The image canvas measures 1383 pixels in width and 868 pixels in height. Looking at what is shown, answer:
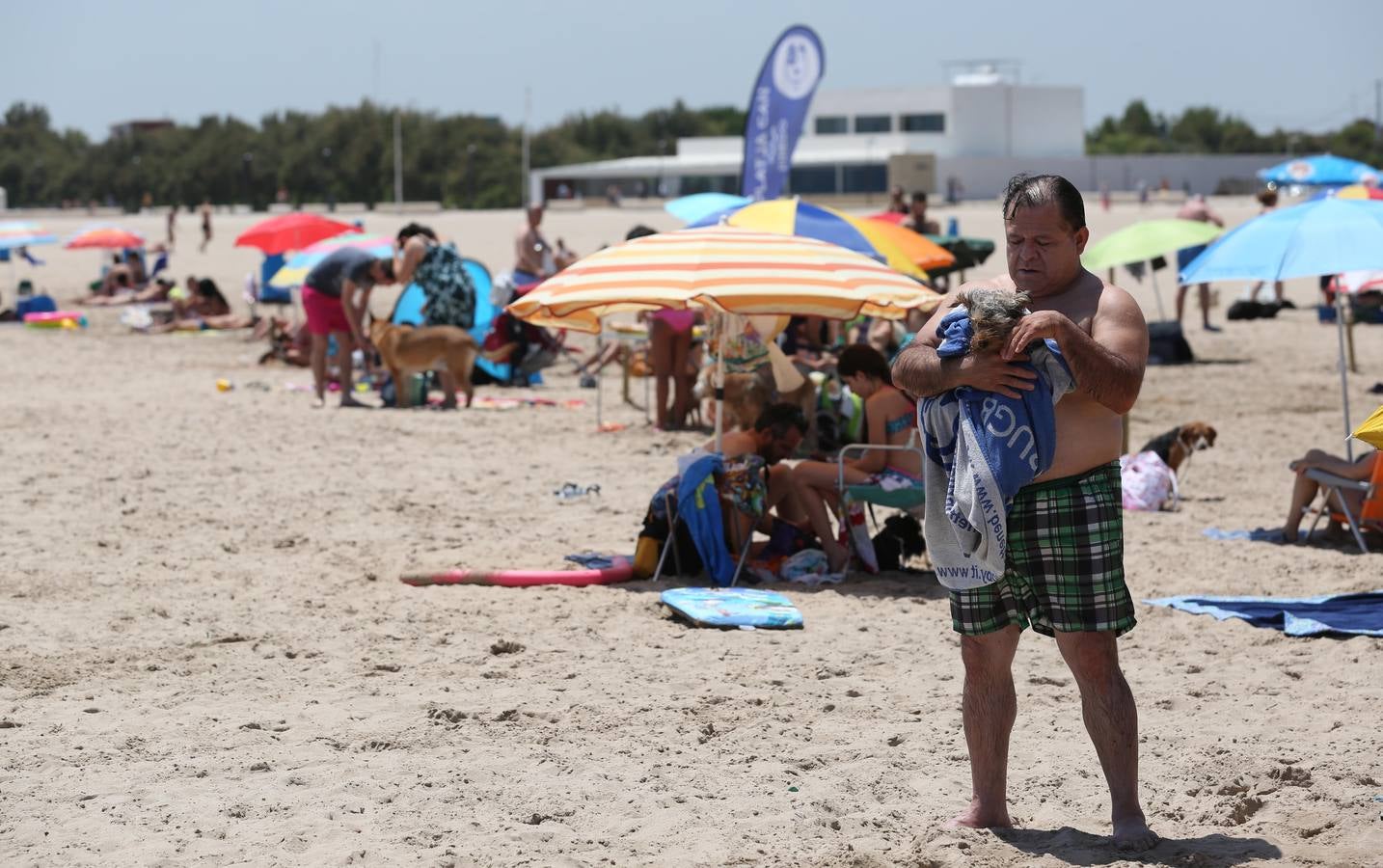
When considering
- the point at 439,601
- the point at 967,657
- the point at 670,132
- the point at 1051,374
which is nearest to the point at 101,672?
the point at 439,601

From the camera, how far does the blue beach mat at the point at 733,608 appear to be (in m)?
5.90

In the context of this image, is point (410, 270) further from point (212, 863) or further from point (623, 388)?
point (212, 863)

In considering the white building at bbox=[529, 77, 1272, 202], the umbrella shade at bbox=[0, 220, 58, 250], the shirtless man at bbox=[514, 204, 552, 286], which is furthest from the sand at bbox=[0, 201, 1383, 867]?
the white building at bbox=[529, 77, 1272, 202]

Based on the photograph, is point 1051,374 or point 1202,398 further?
point 1202,398

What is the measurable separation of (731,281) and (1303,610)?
8.38 feet

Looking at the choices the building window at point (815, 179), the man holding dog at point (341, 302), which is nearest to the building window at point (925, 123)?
the building window at point (815, 179)

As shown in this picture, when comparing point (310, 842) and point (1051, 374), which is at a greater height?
point (1051, 374)

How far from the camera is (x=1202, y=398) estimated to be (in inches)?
501

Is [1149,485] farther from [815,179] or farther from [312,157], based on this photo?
[312,157]

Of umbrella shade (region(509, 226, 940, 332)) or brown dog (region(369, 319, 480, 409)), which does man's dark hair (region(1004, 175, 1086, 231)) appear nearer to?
umbrella shade (region(509, 226, 940, 332))

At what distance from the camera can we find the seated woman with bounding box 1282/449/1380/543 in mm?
7160

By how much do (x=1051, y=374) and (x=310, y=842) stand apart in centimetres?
202

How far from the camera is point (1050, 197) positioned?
3.36 metres

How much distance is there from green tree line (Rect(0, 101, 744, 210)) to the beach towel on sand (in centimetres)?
7820
